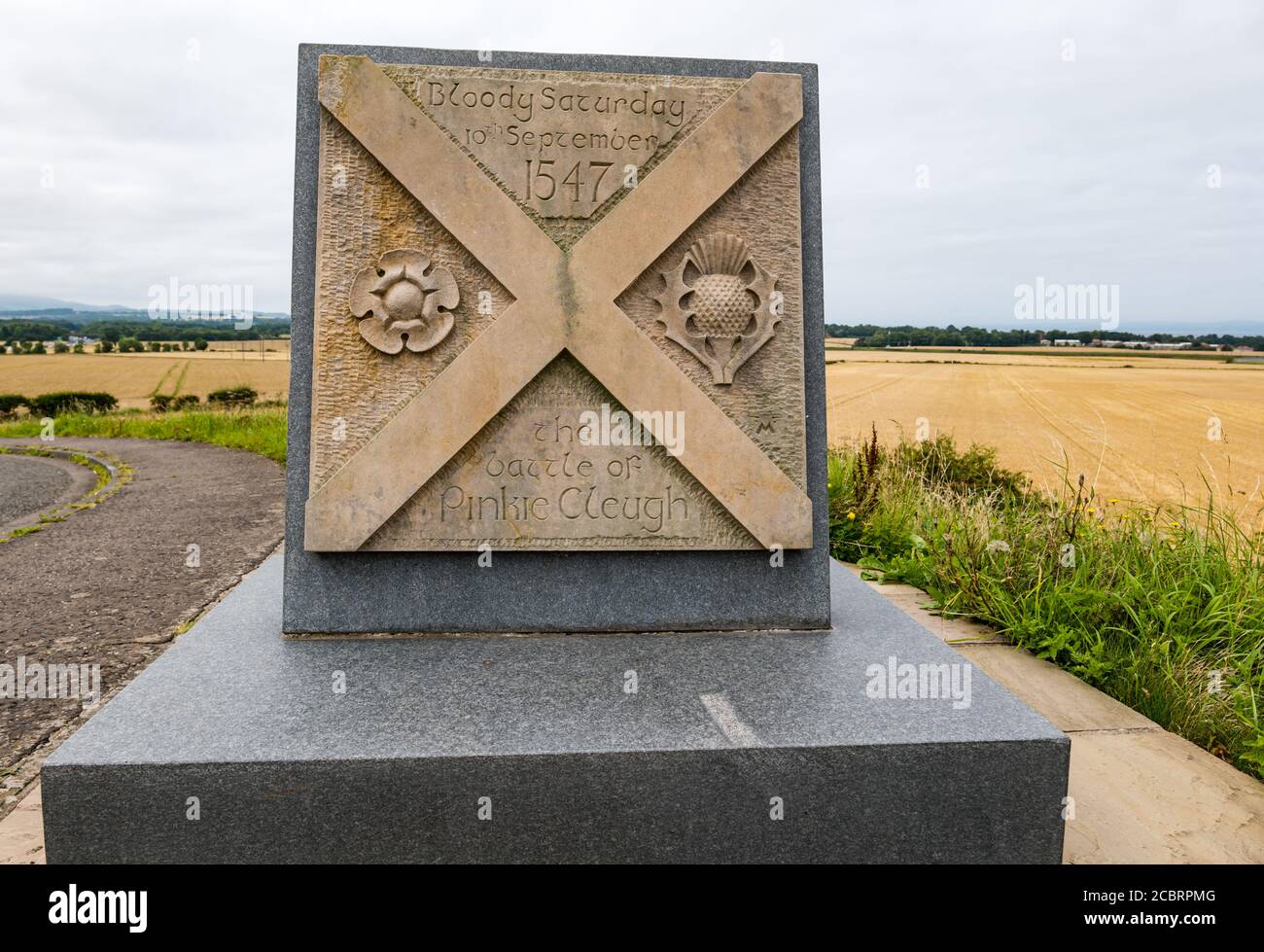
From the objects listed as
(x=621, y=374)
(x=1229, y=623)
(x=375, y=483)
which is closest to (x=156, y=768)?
(x=375, y=483)

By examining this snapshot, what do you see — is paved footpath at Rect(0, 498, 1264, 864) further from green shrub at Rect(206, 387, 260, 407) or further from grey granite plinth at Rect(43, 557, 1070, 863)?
green shrub at Rect(206, 387, 260, 407)

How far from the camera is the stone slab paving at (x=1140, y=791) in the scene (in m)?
2.96

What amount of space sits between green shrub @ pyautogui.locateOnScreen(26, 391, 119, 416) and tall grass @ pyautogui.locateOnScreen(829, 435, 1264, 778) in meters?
23.8

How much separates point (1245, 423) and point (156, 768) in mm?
17495

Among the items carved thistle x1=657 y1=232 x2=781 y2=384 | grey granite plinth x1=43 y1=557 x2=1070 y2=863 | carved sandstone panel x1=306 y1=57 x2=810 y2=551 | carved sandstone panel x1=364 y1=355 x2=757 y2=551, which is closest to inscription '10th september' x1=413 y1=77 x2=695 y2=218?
carved sandstone panel x1=306 y1=57 x2=810 y2=551

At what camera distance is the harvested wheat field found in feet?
87.4

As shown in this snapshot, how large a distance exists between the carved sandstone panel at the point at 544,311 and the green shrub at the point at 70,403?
24.1 metres

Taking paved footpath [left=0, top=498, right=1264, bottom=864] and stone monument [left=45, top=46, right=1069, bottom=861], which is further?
stone monument [left=45, top=46, right=1069, bottom=861]

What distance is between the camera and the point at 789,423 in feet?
12.1

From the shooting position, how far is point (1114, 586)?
502 centimetres

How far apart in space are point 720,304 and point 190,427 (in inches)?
704

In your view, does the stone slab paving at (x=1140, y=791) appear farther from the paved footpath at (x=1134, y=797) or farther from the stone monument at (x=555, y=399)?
the stone monument at (x=555, y=399)

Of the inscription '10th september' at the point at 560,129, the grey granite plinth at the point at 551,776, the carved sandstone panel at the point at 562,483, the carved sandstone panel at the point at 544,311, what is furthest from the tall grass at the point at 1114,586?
the inscription '10th september' at the point at 560,129

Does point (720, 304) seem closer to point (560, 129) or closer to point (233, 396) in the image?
point (560, 129)
